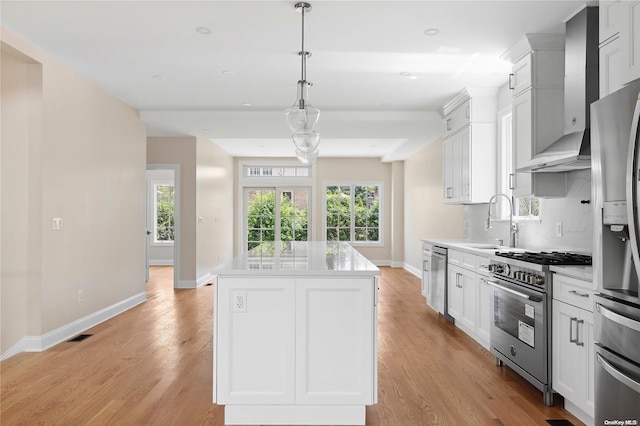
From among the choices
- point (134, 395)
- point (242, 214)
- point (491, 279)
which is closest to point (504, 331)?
point (491, 279)

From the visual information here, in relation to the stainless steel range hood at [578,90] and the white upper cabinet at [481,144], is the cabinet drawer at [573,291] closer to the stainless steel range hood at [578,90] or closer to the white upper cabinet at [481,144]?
the stainless steel range hood at [578,90]

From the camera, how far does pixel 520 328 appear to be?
9.89ft

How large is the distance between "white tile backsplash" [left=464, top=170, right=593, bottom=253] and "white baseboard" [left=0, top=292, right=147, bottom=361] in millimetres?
4448

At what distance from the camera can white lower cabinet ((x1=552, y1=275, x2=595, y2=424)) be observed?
2.39m

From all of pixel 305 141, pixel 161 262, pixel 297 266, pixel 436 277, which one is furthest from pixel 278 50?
pixel 161 262

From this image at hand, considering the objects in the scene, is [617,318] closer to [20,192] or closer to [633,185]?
[633,185]

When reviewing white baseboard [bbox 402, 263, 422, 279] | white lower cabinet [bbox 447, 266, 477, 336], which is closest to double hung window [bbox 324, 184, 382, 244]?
white baseboard [bbox 402, 263, 422, 279]

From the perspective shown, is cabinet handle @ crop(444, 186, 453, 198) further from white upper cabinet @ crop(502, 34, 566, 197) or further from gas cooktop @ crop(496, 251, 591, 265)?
gas cooktop @ crop(496, 251, 591, 265)

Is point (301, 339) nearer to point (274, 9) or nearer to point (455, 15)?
point (274, 9)

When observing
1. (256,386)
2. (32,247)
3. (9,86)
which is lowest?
(256,386)

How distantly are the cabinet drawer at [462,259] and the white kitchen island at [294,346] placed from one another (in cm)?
198

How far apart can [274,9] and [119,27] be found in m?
1.24

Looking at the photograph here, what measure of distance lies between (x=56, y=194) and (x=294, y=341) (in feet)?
9.63

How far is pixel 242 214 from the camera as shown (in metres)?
10.2
